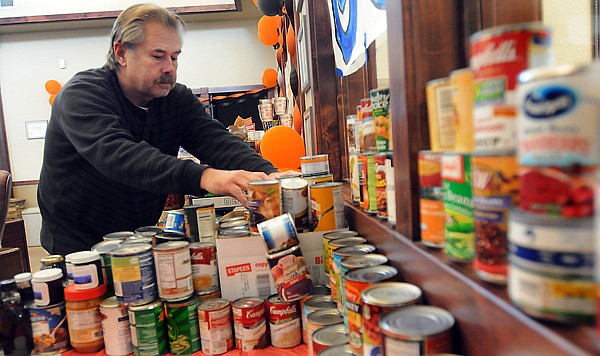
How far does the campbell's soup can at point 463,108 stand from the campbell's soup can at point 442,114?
1.5 inches

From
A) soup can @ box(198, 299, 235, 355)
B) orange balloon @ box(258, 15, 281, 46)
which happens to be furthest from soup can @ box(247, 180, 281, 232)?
orange balloon @ box(258, 15, 281, 46)

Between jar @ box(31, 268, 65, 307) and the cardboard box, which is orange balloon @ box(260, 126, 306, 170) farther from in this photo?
jar @ box(31, 268, 65, 307)

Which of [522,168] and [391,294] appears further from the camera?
[391,294]

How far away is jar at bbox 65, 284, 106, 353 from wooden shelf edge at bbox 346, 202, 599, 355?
0.88 m

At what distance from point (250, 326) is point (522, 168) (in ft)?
2.96

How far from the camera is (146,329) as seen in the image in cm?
122

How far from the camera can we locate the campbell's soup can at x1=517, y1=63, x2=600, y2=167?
1.53 ft

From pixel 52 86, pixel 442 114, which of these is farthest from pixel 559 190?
pixel 52 86

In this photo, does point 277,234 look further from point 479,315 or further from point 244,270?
point 479,315

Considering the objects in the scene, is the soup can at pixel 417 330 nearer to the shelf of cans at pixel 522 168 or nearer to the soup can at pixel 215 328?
the shelf of cans at pixel 522 168

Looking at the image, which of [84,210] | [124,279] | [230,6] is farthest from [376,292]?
[230,6]

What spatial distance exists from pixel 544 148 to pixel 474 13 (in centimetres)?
53

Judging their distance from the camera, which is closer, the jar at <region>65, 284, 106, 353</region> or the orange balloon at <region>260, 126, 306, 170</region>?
the jar at <region>65, 284, 106, 353</region>

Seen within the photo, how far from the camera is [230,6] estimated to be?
6.41 m
